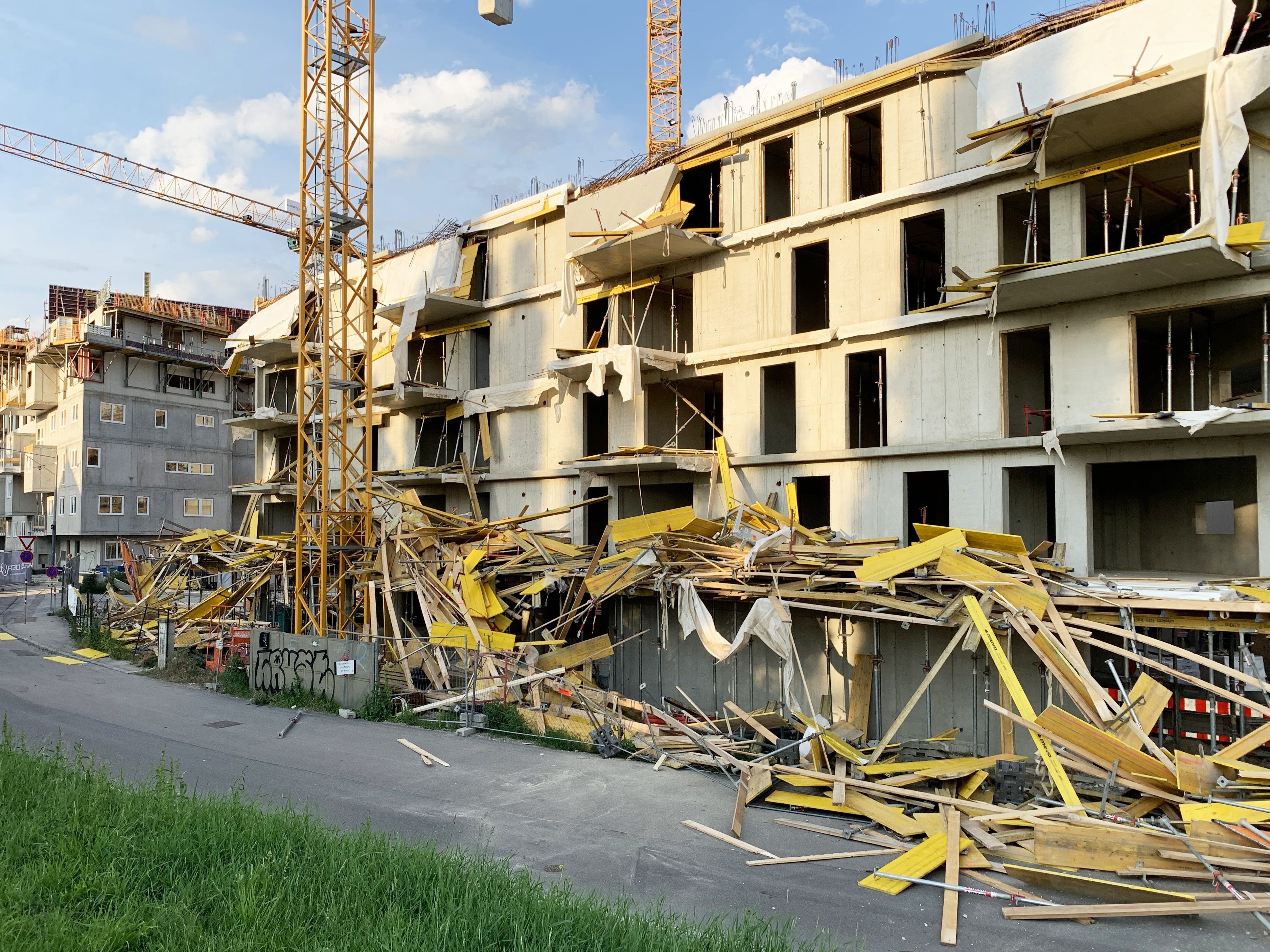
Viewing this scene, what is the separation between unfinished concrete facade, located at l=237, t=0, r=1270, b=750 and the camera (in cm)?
1530

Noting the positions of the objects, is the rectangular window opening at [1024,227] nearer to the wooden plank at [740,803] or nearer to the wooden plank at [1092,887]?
the wooden plank at [740,803]

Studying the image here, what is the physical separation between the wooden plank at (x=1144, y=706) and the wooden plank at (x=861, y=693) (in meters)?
5.09

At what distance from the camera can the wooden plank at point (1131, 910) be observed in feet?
23.4

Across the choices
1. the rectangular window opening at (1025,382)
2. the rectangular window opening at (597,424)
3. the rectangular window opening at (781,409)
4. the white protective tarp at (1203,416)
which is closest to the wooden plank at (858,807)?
the white protective tarp at (1203,416)

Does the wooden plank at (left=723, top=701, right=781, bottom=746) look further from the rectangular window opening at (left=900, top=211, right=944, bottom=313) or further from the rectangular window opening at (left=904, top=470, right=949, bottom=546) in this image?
the rectangular window opening at (left=900, top=211, right=944, bottom=313)

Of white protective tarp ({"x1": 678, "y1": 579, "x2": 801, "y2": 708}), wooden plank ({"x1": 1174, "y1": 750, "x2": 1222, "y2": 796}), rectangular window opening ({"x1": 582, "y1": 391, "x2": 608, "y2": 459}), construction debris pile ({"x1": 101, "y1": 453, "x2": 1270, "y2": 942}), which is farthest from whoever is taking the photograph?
rectangular window opening ({"x1": 582, "y1": 391, "x2": 608, "y2": 459})

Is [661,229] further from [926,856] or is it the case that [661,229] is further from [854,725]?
[926,856]

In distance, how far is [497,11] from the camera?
27.0m

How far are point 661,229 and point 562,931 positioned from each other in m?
18.6

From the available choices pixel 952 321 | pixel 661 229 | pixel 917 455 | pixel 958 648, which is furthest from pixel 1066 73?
pixel 958 648

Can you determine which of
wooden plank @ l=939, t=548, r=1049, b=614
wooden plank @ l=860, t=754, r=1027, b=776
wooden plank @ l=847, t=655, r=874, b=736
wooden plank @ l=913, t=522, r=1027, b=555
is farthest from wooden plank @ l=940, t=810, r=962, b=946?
wooden plank @ l=913, t=522, r=1027, b=555

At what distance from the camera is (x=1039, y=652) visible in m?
11.8

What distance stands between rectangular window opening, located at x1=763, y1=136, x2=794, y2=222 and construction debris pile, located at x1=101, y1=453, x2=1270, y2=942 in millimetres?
7643

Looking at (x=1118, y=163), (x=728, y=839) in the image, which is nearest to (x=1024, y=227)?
(x=1118, y=163)
